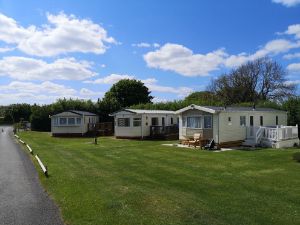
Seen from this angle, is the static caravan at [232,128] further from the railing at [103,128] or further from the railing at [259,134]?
the railing at [103,128]

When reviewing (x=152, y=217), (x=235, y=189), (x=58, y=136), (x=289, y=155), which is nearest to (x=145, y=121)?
(x=58, y=136)

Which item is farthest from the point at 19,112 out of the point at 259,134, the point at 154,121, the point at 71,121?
the point at 259,134

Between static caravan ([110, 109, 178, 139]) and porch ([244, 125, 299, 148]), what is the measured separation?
11119 millimetres

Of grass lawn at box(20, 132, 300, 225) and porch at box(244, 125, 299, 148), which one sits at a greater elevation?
porch at box(244, 125, 299, 148)

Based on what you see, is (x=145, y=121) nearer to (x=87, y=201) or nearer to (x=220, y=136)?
(x=220, y=136)

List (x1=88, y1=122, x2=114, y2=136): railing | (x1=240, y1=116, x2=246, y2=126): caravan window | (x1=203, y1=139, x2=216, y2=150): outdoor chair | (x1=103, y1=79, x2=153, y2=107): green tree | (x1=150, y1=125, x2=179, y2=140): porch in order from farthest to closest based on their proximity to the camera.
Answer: (x1=103, y1=79, x2=153, y2=107): green tree < (x1=88, y1=122, x2=114, y2=136): railing < (x1=150, y1=125, x2=179, y2=140): porch < (x1=240, y1=116, x2=246, y2=126): caravan window < (x1=203, y1=139, x2=216, y2=150): outdoor chair

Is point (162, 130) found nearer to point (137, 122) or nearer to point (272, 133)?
point (137, 122)

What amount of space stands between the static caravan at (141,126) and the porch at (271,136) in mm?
11119

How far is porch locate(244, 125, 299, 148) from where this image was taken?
2714cm

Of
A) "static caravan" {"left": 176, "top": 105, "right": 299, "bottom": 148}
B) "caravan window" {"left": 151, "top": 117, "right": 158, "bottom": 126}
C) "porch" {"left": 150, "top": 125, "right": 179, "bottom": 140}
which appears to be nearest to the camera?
"static caravan" {"left": 176, "top": 105, "right": 299, "bottom": 148}

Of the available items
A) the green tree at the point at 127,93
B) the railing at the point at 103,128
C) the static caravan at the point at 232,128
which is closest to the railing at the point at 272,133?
the static caravan at the point at 232,128

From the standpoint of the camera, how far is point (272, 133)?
27.3 meters

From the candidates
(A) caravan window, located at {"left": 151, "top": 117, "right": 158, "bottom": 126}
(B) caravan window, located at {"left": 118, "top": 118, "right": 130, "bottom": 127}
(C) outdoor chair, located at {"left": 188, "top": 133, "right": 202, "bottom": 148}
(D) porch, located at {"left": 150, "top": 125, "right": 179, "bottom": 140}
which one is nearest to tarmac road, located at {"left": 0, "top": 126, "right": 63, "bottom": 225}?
(C) outdoor chair, located at {"left": 188, "top": 133, "right": 202, "bottom": 148}

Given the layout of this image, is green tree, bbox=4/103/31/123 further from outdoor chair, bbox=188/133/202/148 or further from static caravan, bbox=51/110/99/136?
outdoor chair, bbox=188/133/202/148
